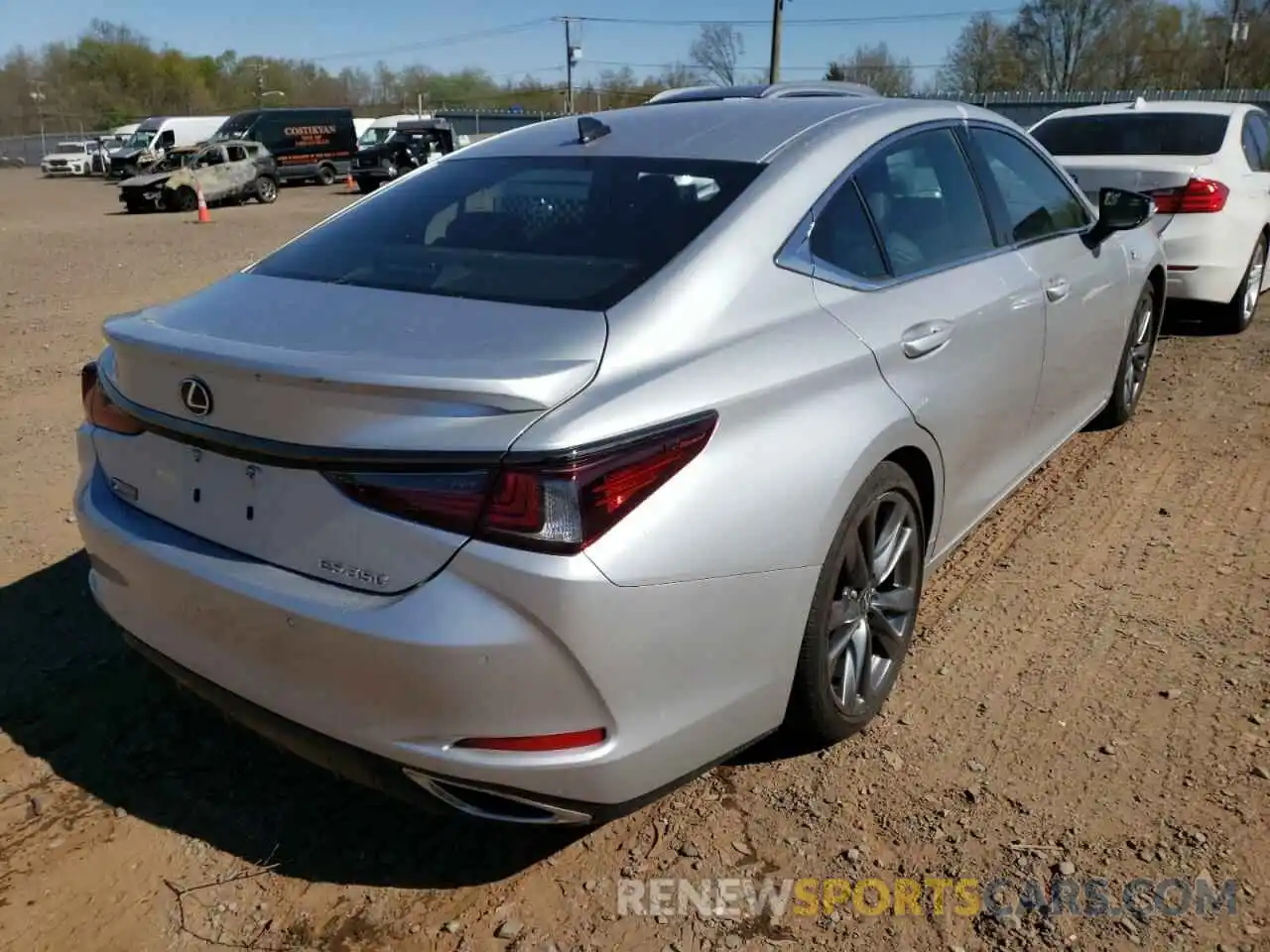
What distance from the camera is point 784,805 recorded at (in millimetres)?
2697

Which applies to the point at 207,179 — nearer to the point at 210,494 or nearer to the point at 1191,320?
the point at 1191,320

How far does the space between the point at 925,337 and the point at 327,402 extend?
1651 millimetres

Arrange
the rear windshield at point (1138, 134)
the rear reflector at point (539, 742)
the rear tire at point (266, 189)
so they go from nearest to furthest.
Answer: the rear reflector at point (539, 742), the rear windshield at point (1138, 134), the rear tire at point (266, 189)

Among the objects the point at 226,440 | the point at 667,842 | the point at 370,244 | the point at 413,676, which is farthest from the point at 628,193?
the point at 667,842

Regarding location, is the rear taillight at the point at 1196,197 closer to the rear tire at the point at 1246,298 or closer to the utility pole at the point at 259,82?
the rear tire at the point at 1246,298

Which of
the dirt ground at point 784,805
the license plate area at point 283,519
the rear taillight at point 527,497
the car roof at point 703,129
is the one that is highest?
the car roof at point 703,129

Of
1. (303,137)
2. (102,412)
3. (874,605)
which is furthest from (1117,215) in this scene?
(303,137)

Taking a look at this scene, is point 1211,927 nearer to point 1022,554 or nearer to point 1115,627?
point 1115,627

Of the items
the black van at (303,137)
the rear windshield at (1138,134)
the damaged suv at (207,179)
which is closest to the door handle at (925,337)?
the rear windshield at (1138,134)

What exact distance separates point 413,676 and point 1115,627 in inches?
99.2

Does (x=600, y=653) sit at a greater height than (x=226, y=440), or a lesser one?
lesser

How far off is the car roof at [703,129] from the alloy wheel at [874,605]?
40.7 inches

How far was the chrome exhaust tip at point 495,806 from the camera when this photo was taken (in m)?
2.14

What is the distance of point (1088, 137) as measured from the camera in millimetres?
7910
